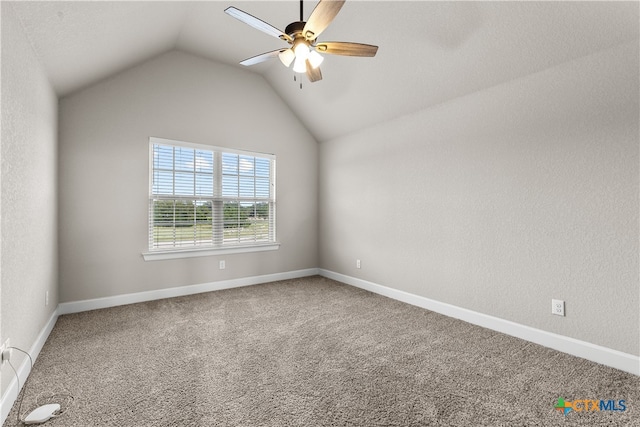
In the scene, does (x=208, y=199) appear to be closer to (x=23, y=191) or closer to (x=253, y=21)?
(x=23, y=191)

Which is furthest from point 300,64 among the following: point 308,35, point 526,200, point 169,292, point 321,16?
point 169,292

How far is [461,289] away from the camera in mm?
3273

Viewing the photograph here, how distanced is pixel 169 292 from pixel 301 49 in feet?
11.0

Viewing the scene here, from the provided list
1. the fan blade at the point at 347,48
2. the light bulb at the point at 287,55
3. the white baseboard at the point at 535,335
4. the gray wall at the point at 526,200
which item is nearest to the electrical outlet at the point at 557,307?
the gray wall at the point at 526,200

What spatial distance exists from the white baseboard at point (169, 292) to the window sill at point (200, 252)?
41 centimetres

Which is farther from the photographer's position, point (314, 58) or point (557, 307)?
point (557, 307)

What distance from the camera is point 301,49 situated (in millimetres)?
2217

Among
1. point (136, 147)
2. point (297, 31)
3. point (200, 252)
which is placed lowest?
point (200, 252)

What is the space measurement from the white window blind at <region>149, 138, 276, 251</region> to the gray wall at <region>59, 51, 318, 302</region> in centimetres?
13

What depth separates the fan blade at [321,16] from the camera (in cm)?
184

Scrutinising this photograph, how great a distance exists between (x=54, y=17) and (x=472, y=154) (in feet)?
11.8

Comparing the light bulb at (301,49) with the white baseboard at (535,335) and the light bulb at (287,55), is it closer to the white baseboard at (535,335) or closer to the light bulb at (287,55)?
the light bulb at (287,55)

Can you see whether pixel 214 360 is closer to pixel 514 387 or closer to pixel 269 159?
pixel 514 387

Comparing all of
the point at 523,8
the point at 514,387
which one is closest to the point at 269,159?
the point at 523,8
